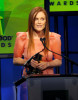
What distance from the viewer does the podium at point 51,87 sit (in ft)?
4.94

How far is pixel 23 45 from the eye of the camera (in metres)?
2.63

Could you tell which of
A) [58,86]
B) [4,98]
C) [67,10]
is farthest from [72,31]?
[58,86]

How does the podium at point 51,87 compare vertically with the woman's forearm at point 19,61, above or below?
below

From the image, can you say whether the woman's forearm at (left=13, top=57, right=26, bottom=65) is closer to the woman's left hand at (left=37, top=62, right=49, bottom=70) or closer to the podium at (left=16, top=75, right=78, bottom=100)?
the woman's left hand at (left=37, top=62, right=49, bottom=70)

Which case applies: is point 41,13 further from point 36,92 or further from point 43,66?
point 36,92

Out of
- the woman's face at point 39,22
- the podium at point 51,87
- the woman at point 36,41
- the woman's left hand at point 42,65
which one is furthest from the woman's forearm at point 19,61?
the podium at point 51,87

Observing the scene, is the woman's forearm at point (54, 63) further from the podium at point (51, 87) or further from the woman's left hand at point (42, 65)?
the podium at point (51, 87)

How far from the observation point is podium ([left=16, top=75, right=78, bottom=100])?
1.50 m

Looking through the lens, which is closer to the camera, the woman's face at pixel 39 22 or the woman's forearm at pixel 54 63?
the woman's forearm at pixel 54 63

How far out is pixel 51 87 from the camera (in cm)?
154

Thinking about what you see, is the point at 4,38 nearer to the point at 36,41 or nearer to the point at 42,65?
the point at 36,41

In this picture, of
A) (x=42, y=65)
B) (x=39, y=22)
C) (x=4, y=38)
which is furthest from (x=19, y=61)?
(x=4, y=38)

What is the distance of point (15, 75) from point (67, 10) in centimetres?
108

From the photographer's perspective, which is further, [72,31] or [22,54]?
[72,31]
